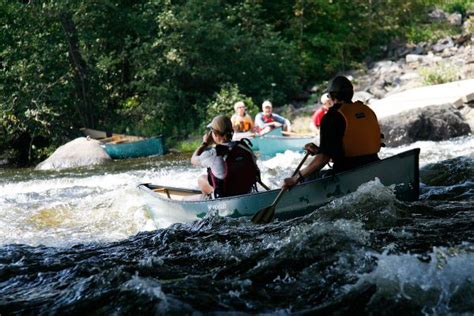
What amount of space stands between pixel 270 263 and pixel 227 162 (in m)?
1.86

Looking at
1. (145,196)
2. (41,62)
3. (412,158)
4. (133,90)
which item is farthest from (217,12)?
(412,158)

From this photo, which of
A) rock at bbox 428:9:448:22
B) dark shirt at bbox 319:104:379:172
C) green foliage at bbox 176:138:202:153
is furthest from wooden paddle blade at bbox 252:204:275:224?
rock at bbox 428:9:448:22

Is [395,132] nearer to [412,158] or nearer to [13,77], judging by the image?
[412,158]

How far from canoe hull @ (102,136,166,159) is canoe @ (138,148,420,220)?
30.0 feet

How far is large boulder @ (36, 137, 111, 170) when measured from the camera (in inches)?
588

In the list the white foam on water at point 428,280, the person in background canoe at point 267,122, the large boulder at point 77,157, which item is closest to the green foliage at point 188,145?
the large boulder at point 77,157

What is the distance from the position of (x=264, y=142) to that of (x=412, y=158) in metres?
7.27

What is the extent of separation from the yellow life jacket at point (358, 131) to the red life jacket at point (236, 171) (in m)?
0.90

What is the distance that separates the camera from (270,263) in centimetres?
448

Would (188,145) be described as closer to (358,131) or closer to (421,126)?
(421,126)

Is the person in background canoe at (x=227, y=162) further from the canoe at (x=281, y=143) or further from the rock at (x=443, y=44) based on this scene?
the rock at (x=443, y=44)

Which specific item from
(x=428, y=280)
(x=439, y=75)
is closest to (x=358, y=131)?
(x=428, y=280)

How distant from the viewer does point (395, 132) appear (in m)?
12.9

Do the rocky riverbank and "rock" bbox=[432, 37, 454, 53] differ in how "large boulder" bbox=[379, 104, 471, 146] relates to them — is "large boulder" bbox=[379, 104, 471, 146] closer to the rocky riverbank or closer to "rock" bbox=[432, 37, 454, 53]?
the rocky riverbank
